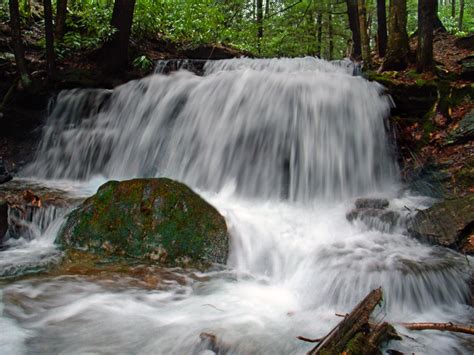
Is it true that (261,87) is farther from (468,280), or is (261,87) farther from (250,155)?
(468,280)

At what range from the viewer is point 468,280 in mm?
3605

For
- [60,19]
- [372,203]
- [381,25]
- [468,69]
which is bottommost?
[372,203]

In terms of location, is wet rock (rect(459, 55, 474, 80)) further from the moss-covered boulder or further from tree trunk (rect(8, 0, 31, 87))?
tree trunk (rect(8, 0, 31, 87))

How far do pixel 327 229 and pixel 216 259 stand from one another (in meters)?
1.53

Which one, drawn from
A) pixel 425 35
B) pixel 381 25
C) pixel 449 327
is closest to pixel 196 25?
pixel 381 25

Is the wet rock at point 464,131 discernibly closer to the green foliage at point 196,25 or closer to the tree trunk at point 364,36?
the green foliage at point 196,25

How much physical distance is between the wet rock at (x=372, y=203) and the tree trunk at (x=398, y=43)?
385cm

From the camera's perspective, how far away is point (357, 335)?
2.42m

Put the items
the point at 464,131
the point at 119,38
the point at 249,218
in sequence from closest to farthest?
the point at 249,218
the point at 464,131
the point at 119,38

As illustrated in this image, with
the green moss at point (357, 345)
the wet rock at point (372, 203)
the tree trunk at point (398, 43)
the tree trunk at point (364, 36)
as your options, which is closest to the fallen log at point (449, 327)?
the green moss at point (357, 345)

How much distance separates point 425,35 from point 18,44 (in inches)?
286

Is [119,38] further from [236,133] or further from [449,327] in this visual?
[449,327]

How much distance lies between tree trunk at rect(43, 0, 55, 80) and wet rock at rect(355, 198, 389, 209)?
21.1 feet

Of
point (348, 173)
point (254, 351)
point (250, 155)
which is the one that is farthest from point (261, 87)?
point (254, 351)
